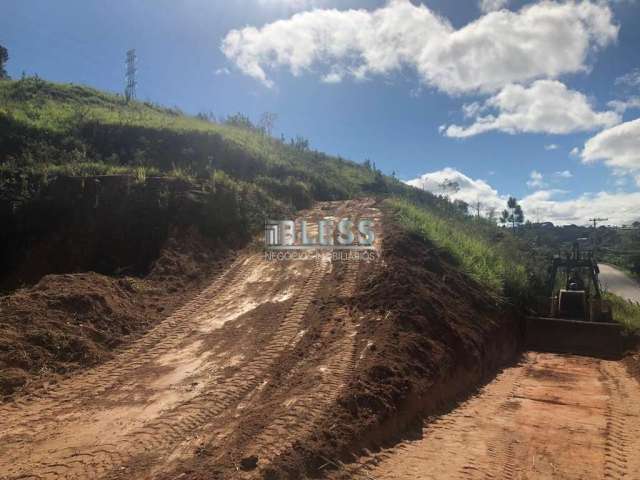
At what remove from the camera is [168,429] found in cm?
490

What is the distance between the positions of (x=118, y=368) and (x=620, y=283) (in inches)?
1987

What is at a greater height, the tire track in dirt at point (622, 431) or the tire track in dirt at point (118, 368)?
the tire track in dirt at point (118, 368)

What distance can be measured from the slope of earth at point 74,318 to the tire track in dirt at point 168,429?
2.01 m

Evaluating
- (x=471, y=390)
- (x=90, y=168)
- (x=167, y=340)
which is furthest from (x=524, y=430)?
(x=90, y=168)

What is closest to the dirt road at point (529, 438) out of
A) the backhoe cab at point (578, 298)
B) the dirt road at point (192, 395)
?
the dirt road at point (192, 395)

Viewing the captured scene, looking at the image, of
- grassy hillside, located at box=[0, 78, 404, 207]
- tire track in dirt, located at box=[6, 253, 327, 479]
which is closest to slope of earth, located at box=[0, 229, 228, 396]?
tire track in dirt, located at box=[6, 253, 327, 479]

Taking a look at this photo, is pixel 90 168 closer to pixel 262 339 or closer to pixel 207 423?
pixel 262 339

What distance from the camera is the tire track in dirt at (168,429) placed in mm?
4234

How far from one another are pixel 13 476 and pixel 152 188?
9.44 metres

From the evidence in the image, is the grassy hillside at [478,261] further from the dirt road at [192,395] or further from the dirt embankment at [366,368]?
the dirt road at [192,395]

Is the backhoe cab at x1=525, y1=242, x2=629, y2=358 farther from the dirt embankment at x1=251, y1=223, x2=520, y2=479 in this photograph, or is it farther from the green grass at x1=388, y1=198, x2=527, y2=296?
the green grass at x1=388, y1=198, x2=527, y2=296

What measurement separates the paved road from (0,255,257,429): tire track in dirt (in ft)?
121

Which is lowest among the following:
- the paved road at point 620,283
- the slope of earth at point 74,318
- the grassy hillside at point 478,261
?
the paved road at point 620,283

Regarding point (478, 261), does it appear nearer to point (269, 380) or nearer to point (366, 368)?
point (366, 368)
